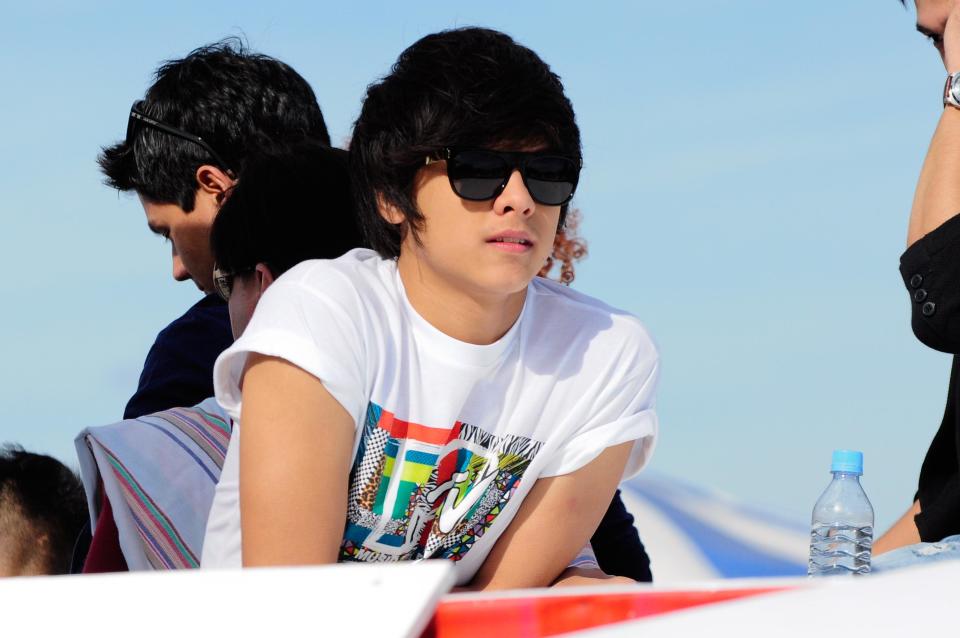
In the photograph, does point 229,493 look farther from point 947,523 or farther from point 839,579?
point 947,523

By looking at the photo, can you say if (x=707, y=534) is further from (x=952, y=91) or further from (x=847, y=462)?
(x=952, y=91)

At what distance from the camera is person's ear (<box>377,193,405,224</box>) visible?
2357mm

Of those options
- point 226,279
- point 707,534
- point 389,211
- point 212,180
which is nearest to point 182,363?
point 226,279

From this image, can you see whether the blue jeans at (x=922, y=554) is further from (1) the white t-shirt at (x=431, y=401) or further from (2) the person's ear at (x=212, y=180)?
(2) the person's ear at (x=212, y=180)

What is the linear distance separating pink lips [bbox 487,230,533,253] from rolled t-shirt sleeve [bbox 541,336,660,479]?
0.34 metres

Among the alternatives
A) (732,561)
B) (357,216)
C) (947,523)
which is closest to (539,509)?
(357,216)

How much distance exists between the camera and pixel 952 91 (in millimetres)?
2779

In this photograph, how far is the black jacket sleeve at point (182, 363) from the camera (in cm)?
308

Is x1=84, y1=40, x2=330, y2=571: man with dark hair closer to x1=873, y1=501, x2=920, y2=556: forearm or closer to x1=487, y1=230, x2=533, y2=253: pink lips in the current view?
x1=487, y1=230, x2=533, y2=253: pink lips

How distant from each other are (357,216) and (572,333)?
1.72ft

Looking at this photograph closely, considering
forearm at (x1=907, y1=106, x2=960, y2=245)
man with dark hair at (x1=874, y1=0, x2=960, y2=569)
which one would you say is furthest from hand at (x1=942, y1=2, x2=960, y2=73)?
forearm at (x1=907, y1=106, x2=960, y2=245)

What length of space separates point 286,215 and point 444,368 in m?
0.63

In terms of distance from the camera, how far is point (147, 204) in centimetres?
382

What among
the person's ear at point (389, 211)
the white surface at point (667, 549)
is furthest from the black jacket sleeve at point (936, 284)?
the white surface at point (667, 549)
